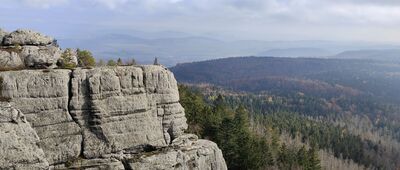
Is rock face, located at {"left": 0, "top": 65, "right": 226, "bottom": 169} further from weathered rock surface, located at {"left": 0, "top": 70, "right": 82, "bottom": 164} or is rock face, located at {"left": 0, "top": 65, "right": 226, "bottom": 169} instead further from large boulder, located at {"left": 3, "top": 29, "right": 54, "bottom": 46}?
large boulder, located at {"left": 3, "top": 29, "right": 54, "bottom": 46}

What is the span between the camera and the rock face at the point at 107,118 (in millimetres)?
38469

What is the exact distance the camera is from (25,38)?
45.3 meters

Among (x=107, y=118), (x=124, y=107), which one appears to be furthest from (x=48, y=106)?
(x=124, y=107)

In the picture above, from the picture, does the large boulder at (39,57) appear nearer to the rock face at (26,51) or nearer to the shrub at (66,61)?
the rock face at (26,51)

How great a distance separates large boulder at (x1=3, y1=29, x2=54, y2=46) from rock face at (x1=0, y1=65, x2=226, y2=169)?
7110 mm

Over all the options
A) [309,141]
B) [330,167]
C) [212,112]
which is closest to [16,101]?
[212,112]

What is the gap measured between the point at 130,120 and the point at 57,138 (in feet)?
23.1

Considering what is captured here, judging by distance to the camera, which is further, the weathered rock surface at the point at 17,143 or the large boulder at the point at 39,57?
the large boulder at the point at 39,57

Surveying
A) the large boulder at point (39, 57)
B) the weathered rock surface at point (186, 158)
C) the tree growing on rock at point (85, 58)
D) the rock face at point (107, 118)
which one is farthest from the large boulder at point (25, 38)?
the weathered rock surface at point (186, 158)

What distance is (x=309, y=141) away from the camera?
110688 mm

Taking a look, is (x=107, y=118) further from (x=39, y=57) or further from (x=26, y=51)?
A: (x=26, y=51)

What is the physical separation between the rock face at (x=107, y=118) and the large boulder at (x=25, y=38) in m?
7.11

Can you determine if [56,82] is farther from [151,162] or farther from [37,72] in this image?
[151,162]

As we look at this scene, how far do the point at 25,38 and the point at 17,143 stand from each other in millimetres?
14384
